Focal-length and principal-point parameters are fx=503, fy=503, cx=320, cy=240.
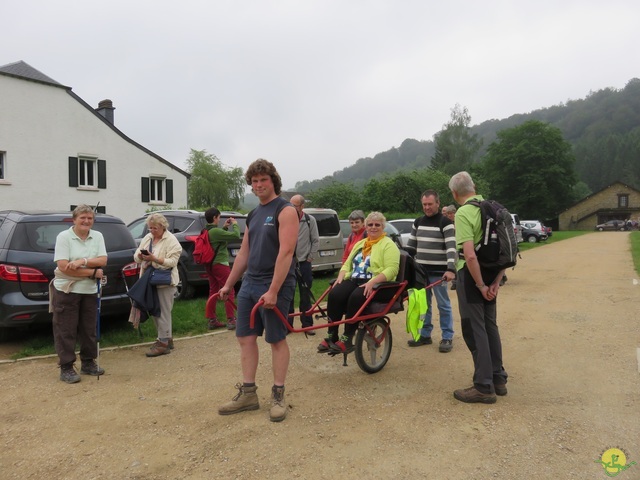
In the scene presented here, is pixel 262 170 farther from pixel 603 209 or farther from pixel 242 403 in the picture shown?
pixel 603 209

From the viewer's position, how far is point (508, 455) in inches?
137

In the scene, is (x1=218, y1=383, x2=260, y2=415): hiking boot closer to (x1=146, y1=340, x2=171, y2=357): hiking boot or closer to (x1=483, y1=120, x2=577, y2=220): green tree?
(x1=146, y1=340, x2=171, y2=357): hiking boot

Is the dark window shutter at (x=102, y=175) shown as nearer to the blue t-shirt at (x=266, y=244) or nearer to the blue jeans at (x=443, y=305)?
the blue jeans at (x=443, y=305)

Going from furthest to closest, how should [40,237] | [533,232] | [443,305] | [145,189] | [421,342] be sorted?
[533,232] → [145,189] → [421,342] → [443,305] → [40,237]

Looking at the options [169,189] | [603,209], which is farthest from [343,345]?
[603,209]

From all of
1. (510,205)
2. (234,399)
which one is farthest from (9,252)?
(510,205)

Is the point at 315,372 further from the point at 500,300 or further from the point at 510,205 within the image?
the point at 510,205

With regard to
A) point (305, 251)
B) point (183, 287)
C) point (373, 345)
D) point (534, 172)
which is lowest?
point (373, 345)

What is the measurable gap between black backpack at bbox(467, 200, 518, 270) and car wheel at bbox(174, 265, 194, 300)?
6.16 meters

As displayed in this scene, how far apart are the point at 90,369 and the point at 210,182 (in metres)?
47.4

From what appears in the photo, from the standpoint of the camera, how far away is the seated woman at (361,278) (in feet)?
16.4

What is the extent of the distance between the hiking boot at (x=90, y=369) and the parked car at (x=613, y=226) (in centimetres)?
7763

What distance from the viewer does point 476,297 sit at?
177 inches

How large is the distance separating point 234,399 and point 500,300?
6.90 meters
